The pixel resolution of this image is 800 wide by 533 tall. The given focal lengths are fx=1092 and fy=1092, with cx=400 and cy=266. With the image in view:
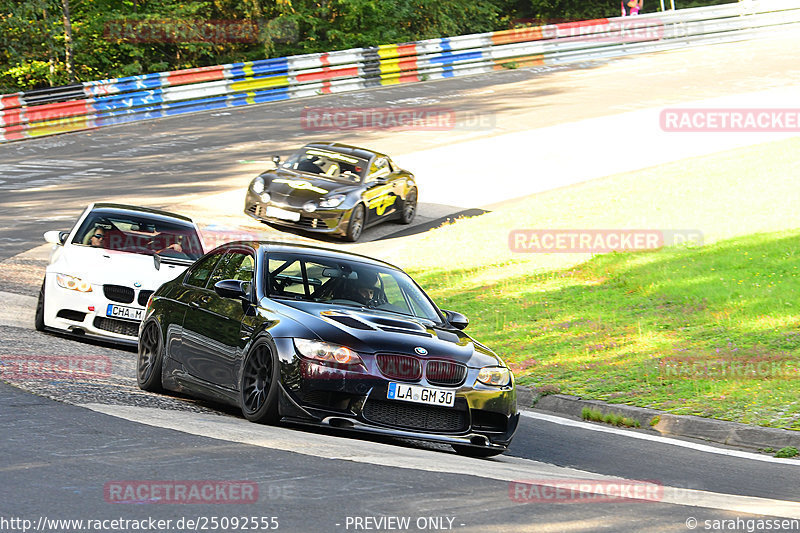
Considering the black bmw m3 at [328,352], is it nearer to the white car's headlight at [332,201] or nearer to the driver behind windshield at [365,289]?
the driver behind windshield at [365,289]

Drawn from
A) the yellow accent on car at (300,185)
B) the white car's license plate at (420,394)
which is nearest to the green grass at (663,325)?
the white car's license plate at (420,394)

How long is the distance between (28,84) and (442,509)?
34.5 metres

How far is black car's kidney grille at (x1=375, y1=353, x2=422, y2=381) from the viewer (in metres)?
7.82

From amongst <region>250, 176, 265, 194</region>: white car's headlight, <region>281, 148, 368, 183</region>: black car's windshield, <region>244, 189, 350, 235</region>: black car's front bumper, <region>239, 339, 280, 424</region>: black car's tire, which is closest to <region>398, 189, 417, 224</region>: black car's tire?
<region>281, 148, 368, 183</region>: black car's windshield

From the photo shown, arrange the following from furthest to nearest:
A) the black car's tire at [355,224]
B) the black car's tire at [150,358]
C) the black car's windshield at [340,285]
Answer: the black car's tire at [355,224] < the black car's tire at [150,358] < the black car's windshield at [340,285]

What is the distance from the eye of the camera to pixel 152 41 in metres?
39.3

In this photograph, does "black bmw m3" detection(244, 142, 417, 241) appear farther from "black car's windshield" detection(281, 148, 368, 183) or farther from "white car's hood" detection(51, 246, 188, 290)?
"white car's hood" detection(51, 246, 188, 290)

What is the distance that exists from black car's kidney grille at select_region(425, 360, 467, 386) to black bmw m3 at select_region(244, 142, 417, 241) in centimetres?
1333

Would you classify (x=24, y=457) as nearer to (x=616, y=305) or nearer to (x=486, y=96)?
(x=616, y=305)

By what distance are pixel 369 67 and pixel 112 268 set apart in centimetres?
2815

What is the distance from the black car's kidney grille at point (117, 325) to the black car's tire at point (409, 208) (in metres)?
12.0

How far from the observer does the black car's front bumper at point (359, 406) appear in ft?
25.4

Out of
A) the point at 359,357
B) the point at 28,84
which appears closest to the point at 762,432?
the point at 359,357

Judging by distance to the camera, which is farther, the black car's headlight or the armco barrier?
the armco barrier
